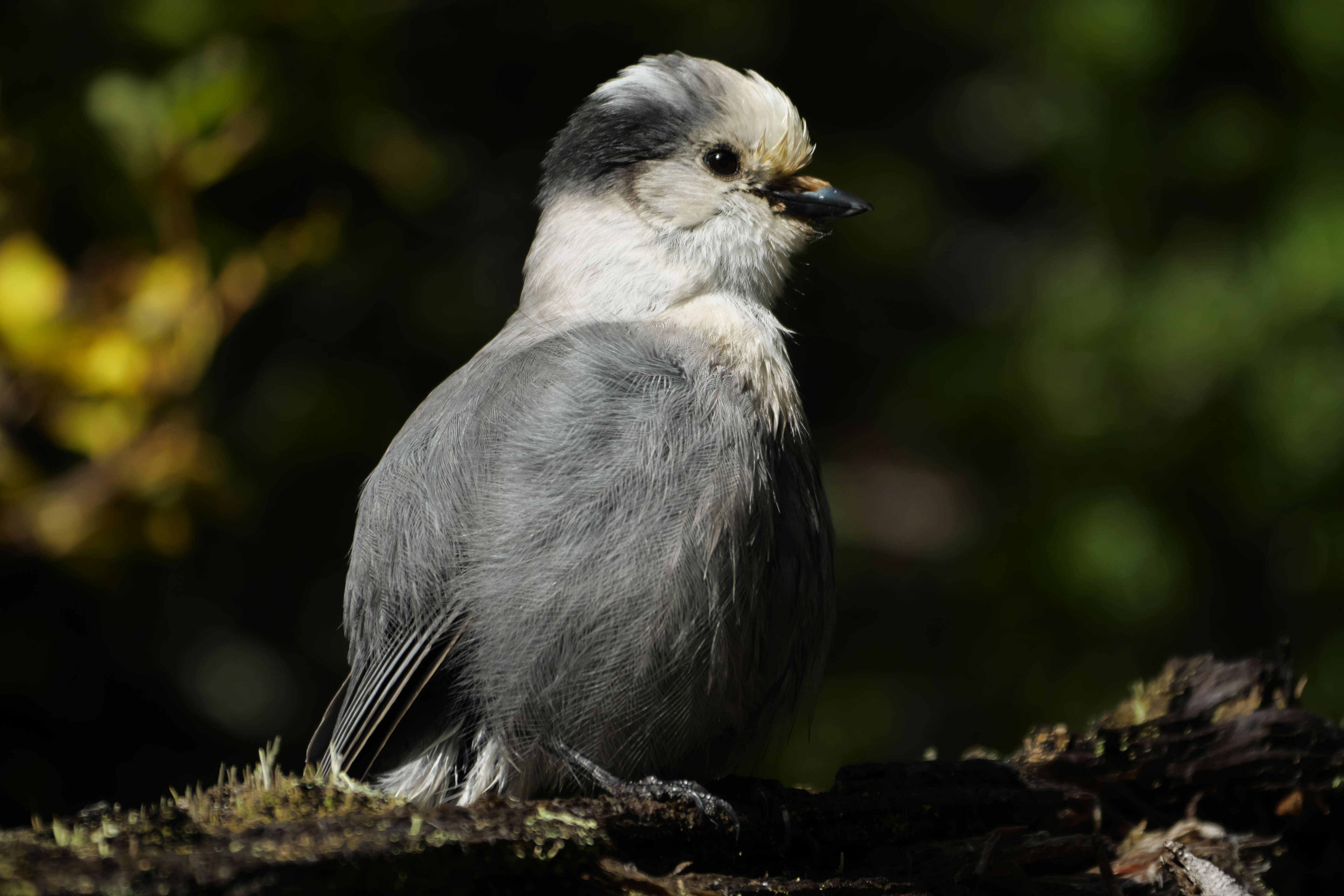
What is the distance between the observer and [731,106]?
276cm

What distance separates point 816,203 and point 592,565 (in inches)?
46.3

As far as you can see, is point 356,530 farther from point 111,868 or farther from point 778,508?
point 111,868

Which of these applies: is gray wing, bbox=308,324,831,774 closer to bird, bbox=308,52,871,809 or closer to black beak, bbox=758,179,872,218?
bird, bbox=308,52,871,809

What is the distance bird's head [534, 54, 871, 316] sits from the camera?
8.80ft

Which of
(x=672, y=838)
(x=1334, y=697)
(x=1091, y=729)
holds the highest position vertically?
(x=1334, y=697)

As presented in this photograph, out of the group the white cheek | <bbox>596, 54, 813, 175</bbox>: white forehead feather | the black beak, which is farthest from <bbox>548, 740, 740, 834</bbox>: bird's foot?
<bbox>596, 54, 813, 175</bbox>: white forehead feather

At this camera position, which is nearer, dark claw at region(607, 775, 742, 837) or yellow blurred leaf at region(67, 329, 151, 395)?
dark claw at region(607, 775, 742, 837)

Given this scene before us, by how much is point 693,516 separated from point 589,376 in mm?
372

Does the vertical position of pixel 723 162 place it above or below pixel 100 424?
above

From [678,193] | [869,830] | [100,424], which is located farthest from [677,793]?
[100,424]

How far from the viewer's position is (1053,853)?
2.06 metres

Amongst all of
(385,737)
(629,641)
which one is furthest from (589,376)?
(385,737)

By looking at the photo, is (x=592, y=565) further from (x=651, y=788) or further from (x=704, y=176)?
(x=704, y=176)

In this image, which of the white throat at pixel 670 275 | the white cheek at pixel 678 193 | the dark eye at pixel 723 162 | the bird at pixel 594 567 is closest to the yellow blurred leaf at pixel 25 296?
the bird at pixel 594 567
